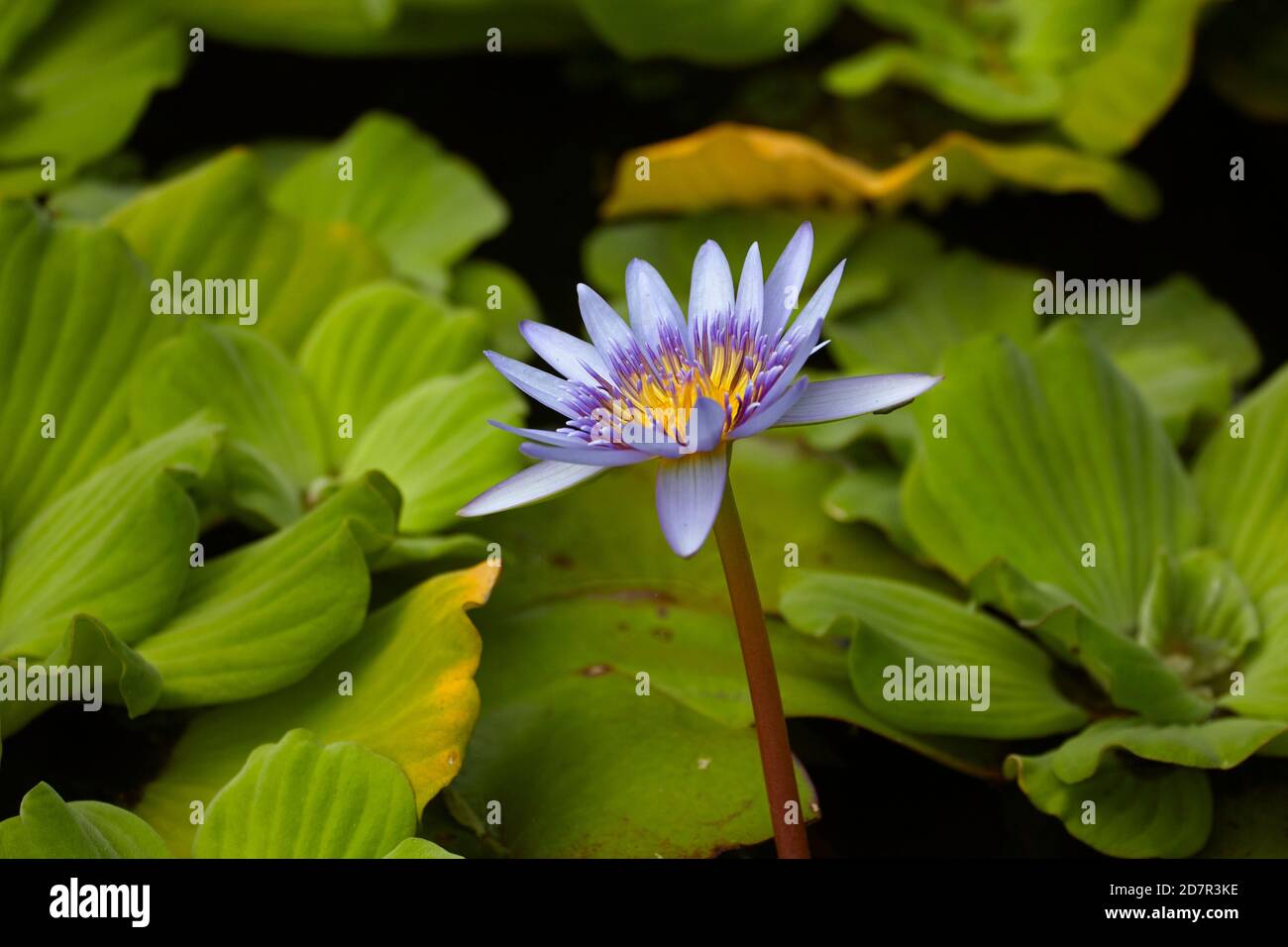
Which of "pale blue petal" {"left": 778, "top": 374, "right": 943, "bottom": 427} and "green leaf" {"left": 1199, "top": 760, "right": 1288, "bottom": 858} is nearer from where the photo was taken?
"pale blue petal" {"left": 778, "top": 374, "right": 943, "bottom": 427}

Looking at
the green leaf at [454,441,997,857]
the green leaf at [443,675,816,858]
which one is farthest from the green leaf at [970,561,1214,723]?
the green leaf at [443,675,816,858]

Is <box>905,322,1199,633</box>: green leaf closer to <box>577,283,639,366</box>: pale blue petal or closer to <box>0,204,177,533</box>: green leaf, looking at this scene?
<box>577,283,639,366</box>: pale blue petal

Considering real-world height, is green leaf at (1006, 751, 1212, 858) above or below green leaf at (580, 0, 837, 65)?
below

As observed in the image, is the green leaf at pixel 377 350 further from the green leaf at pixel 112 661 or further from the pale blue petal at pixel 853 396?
the pale blue petal at pixel 853 396

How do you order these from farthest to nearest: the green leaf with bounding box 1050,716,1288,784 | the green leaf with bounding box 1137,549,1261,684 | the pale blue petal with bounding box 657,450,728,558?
the green leaf with bounding box 1137,549,1261,684 → the green leaf with bounding box 1050,716,1288,784 → the pale blue petal with bounding box 657,450,728,558

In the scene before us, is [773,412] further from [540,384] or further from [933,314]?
[933,314]

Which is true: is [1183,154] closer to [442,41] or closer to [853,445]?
[853,445]

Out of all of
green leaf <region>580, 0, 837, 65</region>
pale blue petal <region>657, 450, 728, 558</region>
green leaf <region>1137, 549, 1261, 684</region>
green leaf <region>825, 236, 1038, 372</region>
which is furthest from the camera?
green leaf <region>580, 0, 837, 65</region>
